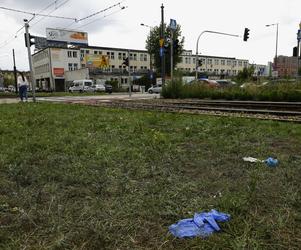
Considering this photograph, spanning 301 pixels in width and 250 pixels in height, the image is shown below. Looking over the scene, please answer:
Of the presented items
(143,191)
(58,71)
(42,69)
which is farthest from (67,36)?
(143,191)

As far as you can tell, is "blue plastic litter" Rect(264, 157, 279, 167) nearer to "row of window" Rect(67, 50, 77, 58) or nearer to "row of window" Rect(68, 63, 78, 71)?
"row of window" Rect(68, 63, 78, 71)

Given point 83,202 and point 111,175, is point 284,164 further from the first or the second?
point 83,202

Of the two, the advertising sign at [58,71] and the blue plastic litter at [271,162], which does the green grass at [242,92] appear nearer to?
the blue plastic litter at [271,162]

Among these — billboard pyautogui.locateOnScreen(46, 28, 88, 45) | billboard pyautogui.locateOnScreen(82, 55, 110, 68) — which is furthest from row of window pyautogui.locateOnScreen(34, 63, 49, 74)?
billboard pyautogui.locateOnScreen(82, 55, 110, 68)

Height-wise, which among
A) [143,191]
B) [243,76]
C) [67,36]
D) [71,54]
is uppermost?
[67,36]

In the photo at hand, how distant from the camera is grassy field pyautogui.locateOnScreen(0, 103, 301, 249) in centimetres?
231

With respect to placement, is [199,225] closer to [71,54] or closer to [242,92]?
[242,92]

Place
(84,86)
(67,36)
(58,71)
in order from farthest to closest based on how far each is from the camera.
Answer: (58,71) < (67,36) < (84,86)

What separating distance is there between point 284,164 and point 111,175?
7.51 feet

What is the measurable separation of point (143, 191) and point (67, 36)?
7744 centimetres

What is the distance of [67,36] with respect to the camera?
74562mm

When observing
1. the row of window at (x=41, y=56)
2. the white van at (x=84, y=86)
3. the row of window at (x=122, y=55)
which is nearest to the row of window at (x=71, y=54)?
the row of window at (x=122, y=55)

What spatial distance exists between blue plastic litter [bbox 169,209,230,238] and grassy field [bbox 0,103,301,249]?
61mm

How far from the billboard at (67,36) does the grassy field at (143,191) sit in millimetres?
71854
